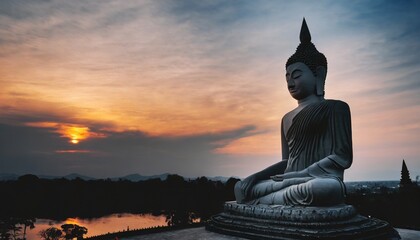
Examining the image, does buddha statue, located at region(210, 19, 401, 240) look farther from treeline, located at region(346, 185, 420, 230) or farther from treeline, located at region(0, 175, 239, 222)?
treeline, located at region(0, 175, 239, 222)

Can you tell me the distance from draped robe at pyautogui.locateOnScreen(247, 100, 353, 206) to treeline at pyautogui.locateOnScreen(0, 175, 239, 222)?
15.5 meters

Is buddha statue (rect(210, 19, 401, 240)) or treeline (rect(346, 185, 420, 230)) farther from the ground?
buddha statue (rect(210, 19, 401, 240))

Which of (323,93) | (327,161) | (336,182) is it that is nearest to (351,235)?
(336,182)

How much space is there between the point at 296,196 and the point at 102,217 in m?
27.4

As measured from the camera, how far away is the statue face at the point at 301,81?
1007 cm

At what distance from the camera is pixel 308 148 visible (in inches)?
380

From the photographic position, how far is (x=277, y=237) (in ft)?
24.8

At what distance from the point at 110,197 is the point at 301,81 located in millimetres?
32813

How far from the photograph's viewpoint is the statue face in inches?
396

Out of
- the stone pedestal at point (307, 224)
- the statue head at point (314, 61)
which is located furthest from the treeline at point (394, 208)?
the stone pedestal at point (307, 224)

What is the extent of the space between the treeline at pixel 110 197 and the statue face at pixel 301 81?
15.9m

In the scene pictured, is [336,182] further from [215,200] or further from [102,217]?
[102,217]

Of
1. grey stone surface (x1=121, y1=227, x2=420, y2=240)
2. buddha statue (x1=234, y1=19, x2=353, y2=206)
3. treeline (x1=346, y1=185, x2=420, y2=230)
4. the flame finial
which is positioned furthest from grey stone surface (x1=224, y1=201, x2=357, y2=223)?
treeline (x1=346, y1=185, x2=420, y2=230)

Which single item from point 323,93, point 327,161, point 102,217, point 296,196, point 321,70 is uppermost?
point 321,70
